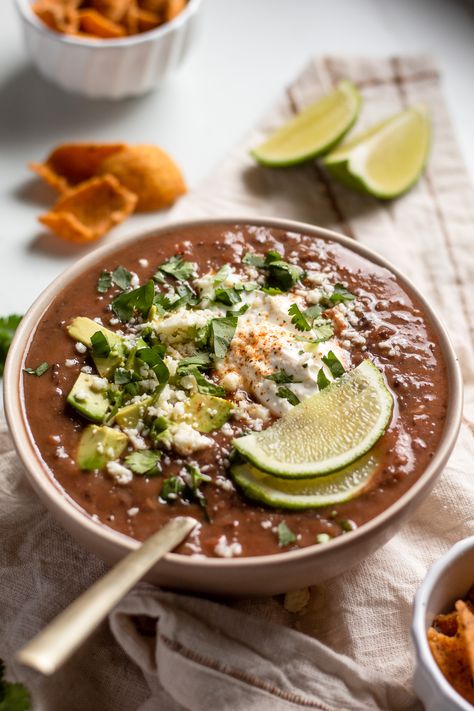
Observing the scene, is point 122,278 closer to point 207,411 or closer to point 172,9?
point 207,411

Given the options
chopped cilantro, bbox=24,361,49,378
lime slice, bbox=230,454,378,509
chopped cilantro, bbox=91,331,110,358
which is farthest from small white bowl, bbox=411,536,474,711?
chopped cilantro, bbox=24,361,49,378

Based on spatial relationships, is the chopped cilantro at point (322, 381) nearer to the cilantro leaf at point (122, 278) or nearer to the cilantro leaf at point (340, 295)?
the cilantro leaf at point (340, 295)

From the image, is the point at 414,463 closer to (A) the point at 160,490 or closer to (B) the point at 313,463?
(B) the point at 313,463

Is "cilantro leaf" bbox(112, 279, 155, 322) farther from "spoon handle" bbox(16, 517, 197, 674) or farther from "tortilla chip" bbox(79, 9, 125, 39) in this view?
"tortilla chip" bbox(79, 9, 125, 39)

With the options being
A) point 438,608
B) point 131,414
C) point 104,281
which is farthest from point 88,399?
point 438,608

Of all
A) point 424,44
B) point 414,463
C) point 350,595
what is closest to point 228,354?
point 414,463

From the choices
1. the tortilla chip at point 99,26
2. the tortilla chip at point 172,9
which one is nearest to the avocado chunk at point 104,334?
the tortilla chip at point 99,26
